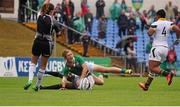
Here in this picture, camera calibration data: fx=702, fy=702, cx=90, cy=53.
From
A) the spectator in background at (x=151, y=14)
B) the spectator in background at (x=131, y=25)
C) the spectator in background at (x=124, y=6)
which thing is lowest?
the spectator in background at (x=131, y=25)

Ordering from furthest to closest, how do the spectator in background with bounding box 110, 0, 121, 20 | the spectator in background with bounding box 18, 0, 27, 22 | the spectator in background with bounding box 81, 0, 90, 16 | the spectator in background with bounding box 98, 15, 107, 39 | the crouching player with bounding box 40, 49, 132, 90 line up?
1. the spectator in background with bounding box 110, 0, 121, 20
2. the spectator in background with bounding box 18, 0, 27, 22
3. the spectator in background with bounding box 98, 15, 107, 39
4. the spectator in background with bounding box 81, 0, 90, 16
5. the crouching player with bounding box 40, 49, 132, 90

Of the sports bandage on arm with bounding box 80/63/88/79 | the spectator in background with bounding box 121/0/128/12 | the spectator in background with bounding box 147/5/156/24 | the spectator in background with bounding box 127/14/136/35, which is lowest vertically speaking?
the sports bandage on arm with bounding box 80/63/88/79

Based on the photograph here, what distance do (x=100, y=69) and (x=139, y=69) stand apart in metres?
16.7

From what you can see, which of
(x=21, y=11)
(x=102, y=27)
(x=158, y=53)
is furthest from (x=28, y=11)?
(x=158, y=53)

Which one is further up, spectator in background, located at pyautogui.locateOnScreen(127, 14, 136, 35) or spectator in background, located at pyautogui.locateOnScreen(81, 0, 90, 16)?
spectator in background, located at pyautogui.locateOnScreen(81, 0, 90, 16)

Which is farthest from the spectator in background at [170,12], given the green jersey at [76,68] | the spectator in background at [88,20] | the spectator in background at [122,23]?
the green jersey at [76,68]

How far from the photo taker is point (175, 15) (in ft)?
132

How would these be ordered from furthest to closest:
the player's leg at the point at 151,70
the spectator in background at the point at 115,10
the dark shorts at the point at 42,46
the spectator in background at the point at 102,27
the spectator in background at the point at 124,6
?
the spectator in background at the point at 124,6, the spectator in background at the point at 115,10, the spectator in background at the point at 102,27, the player's leg at the point at 151,70, the dark shorts at the point at 42,46

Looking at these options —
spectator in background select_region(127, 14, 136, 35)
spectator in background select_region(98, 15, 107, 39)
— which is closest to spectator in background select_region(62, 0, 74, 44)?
spectator in background select_region(98, 15, 107, 39)

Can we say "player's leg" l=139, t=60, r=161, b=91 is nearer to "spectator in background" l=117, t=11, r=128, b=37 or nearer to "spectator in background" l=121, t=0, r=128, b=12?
"spectator in background" l=117, t=11, r=128, b=37

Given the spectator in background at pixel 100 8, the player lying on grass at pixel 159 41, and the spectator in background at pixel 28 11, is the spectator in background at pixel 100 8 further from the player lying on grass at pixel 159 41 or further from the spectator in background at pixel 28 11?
the player lying on grass at pixel 159 41

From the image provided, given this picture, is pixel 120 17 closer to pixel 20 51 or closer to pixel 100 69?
pixel 20 51

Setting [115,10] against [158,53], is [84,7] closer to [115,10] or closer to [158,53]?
[115,10]

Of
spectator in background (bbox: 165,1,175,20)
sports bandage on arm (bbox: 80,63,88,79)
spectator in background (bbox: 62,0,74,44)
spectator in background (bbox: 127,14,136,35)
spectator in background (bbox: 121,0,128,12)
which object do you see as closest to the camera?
sports bandage on arm (bbox: 80,63,88,79)
